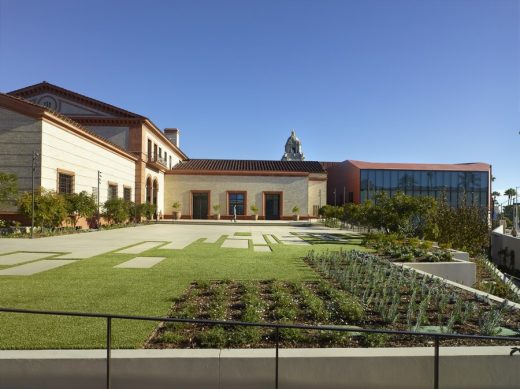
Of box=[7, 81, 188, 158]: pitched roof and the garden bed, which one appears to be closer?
the garden bed

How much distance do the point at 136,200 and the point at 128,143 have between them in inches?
219

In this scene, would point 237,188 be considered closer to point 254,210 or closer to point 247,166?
point 254,210

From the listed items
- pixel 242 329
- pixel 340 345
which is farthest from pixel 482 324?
pixel 242 329

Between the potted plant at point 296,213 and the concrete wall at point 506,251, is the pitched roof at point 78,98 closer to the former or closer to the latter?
the potted plant at point 296,213

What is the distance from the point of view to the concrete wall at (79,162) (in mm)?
22250

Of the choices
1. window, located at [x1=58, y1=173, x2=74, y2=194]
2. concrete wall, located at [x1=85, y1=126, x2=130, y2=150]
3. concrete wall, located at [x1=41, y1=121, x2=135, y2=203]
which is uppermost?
→ concrete wall, located at [x1=85, y1=126, x2=130, y2=150]

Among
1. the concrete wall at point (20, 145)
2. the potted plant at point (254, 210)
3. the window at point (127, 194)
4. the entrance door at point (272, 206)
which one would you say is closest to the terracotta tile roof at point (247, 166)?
the entrance door at point (272, 206)

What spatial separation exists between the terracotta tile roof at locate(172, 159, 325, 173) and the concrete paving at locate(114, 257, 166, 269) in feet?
119

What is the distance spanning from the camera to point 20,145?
70.9 feet

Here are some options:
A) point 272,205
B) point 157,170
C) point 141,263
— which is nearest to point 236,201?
point 272,205

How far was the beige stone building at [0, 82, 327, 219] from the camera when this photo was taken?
70.9 feet

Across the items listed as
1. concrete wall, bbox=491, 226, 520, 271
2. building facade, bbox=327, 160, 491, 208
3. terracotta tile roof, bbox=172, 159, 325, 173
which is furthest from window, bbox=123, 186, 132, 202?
building facade, bbox=327, 160, 491, 208

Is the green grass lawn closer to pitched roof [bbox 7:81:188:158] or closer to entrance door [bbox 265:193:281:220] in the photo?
pitched roof [bbox 7:81:188:158]

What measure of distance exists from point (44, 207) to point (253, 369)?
1989 cm
